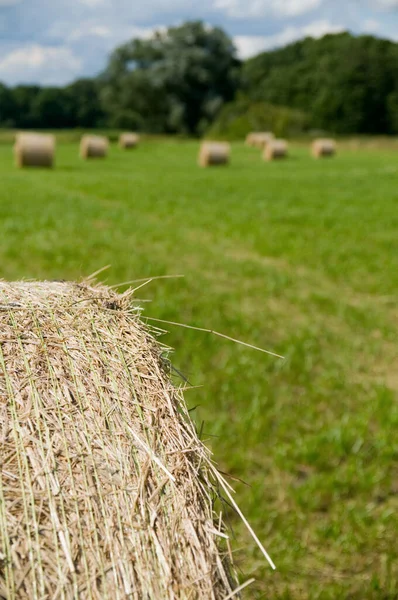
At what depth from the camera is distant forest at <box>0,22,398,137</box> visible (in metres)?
65.9

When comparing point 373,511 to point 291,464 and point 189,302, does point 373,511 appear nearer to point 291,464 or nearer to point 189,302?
point 291,464

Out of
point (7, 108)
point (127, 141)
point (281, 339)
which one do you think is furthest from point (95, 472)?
point (7, 108)

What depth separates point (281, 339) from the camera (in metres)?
7.40

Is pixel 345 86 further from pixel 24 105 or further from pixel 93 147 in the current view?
pixel 24 105

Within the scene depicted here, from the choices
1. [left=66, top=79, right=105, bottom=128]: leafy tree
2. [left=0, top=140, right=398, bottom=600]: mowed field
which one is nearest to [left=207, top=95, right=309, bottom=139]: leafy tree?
[left=66, top=79, right=105, bottom=128]: leafy tree

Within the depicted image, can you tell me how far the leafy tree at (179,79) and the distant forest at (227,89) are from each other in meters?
0.10

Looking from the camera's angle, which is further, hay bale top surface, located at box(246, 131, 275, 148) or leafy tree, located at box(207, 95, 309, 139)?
leafy tree, located at box(207, 95, 309, 139)

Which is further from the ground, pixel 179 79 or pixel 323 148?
pixel 179 79

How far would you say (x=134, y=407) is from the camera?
2037mm

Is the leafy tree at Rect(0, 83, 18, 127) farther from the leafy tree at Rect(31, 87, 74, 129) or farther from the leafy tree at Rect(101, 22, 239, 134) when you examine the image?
the leafy tree at Rect(101, 22, 239, 134)

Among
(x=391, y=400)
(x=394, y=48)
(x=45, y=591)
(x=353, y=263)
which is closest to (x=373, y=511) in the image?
(x=391, y=400)

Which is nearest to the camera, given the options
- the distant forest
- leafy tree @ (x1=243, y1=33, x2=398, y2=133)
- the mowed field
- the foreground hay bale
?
the foreground hay bale

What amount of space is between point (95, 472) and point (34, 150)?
2565 centimetres

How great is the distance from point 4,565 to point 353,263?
933 cm
